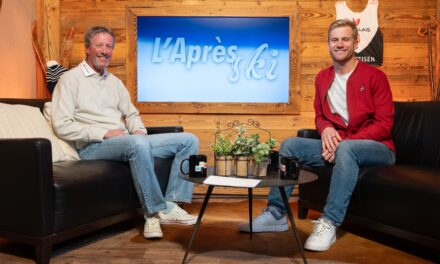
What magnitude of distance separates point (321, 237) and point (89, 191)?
1.18m

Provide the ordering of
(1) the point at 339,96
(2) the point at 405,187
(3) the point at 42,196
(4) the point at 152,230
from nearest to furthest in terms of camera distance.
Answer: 1. (3) the point at 42,196
2. (2) the point at 405,187
3. (4) the point at 152,230
4. (1) the point at 339,96

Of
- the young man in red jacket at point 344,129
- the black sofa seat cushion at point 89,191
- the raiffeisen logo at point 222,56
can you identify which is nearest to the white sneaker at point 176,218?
the black sofa seat cushion at point 89,191

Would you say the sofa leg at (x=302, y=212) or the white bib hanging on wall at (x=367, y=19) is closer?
the sofa leg at (x=302, y=212)

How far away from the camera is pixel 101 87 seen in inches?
117

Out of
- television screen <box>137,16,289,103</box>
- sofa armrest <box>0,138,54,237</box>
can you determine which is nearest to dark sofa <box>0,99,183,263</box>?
sofa armrest <box>0,138,54,237</box>

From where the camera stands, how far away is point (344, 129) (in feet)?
9.22

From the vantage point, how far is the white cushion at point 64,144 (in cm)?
274

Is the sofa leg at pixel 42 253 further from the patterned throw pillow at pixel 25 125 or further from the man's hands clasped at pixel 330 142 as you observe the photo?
the man's hands clasped at pixel 330 142

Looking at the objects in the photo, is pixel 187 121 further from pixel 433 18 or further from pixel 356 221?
pixel 433 18

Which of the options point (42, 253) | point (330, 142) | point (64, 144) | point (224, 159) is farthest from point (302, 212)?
point (42, 253)

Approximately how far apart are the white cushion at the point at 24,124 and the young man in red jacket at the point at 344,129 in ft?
3.99

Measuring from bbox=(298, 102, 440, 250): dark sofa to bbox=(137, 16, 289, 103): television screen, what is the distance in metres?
0.90

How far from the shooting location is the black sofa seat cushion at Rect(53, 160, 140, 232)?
87.0 inches

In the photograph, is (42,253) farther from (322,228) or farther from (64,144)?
(322,228)
